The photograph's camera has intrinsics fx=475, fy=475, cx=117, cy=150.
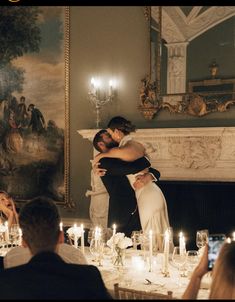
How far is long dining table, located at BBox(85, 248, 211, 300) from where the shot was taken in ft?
10.9

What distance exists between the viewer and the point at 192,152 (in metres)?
7.31

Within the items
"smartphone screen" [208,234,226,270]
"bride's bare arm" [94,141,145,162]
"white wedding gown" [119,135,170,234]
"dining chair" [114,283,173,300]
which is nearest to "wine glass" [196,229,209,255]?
"dining chair" [114,283,173,300]

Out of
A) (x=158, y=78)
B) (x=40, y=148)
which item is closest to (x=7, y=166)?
(x=40, y=148)

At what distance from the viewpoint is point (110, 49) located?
322 inches

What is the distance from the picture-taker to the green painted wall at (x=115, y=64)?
24.1ft

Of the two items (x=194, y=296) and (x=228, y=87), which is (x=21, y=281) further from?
(x=228, y=87)

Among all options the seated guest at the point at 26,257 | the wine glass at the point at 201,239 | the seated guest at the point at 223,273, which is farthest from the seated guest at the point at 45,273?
the wine glass at the point at 201,239

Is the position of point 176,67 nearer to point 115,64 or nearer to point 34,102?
point 115,64

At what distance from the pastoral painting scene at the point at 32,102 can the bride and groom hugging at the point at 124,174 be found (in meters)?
1.29

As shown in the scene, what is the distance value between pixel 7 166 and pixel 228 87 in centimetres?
442

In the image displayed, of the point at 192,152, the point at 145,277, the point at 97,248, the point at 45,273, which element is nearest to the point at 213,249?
the point at 45,273

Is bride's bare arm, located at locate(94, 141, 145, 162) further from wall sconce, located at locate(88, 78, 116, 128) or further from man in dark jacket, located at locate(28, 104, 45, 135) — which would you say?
man in dark jacket, located at locate(28, 104, 45, 135)

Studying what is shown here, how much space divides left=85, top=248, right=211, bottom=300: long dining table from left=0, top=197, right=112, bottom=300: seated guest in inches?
42.1

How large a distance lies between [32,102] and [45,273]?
22.9 ft
